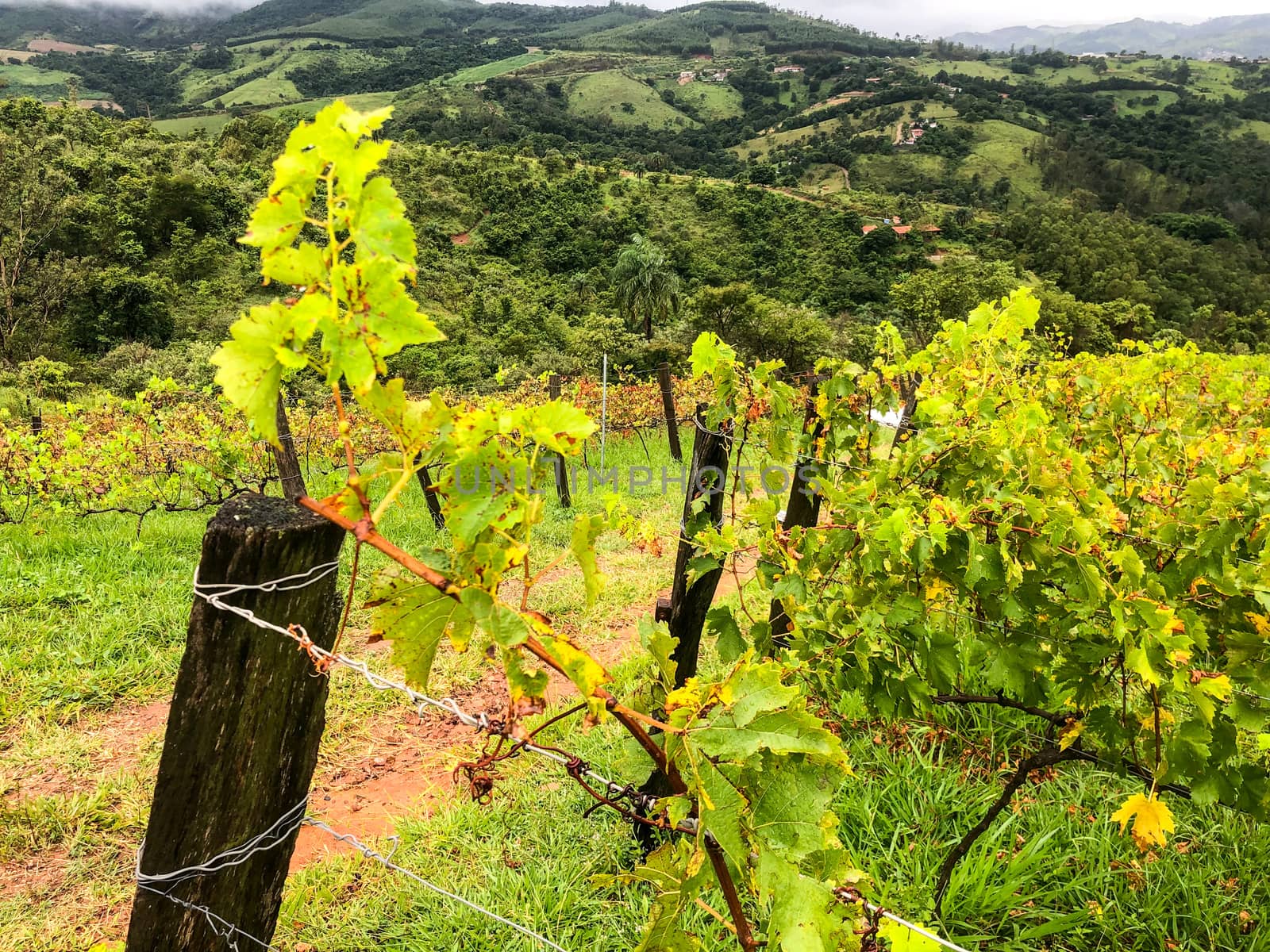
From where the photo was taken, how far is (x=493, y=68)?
4764 inches

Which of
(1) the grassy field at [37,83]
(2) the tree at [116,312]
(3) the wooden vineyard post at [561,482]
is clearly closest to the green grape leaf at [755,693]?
(3) the wooden vineyard post at [561,482]

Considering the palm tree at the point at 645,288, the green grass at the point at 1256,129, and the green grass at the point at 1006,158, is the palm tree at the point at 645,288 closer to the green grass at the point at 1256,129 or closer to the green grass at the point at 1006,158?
the green grass at the point at 1006,158

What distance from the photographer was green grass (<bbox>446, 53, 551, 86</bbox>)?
108312mm

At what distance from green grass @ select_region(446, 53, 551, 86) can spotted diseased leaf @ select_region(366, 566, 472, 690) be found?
118218 mm

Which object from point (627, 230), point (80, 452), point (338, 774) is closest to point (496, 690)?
point (338, 774)

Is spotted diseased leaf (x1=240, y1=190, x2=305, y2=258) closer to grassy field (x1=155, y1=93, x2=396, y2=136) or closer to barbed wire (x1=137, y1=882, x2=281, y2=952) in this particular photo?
barbed wire (x1=137, y1=882, x2=281, y2=952)

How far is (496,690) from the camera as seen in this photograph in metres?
3.99

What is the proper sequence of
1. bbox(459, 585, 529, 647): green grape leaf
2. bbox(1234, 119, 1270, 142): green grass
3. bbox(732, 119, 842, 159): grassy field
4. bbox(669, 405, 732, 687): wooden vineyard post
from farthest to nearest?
1. bbox(732, 119, 842, 159): grassy field
2. bbox(1234, 119, 1270, 142): green grass
3. bbox(669, 405, 732, 687): wooden vineyard post
4. bbox(459, 585, 529, 647): green grape leaf

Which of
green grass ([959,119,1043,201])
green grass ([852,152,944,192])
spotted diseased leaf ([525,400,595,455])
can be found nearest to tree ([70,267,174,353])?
spotted diseased leaf ([525,400,595,455])

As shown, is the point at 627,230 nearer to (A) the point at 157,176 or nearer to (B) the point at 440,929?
(A) the point at 157,176

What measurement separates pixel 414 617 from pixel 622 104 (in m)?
118

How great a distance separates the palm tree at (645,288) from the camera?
→ 36.3m

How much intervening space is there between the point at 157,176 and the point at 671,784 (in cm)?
4325

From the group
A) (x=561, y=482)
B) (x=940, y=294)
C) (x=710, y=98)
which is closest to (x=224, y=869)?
(x=561, y=482)
